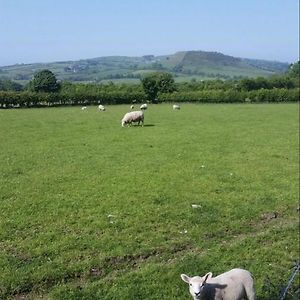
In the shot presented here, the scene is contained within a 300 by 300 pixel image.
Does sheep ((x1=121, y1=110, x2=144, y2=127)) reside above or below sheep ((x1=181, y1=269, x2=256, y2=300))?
above

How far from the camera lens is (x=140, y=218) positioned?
51.2ft

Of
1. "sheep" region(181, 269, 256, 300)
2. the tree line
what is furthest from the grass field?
the tree line

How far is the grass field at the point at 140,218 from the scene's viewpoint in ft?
37.5

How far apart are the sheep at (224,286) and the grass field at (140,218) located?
1.49 meters

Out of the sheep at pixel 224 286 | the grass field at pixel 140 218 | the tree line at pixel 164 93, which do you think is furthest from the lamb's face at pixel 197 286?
the tree line at pixel 164 93

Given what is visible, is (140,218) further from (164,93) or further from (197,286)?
(164,93)

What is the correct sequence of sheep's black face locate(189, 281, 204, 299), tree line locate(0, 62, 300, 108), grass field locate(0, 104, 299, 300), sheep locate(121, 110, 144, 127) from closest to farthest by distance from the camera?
sheep's black face locate(189, 281, 204, 299), grass field locate(0, 104, 299, 300), sheep locate(121, 110, 144, 127), tree line locate(0, 62, 300, 108)

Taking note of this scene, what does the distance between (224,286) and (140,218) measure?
6.47m

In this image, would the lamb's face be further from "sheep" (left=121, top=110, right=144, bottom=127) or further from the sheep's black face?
"sheep" (left=121, top=110, right=144, bottom=127)

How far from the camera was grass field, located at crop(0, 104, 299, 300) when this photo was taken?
1142cm

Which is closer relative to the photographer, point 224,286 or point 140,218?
point 224,286

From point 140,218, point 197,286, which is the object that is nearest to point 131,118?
point 140,218

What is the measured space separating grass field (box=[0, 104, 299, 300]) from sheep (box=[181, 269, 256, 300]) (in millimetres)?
1490

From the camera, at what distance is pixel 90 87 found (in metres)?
80.3
